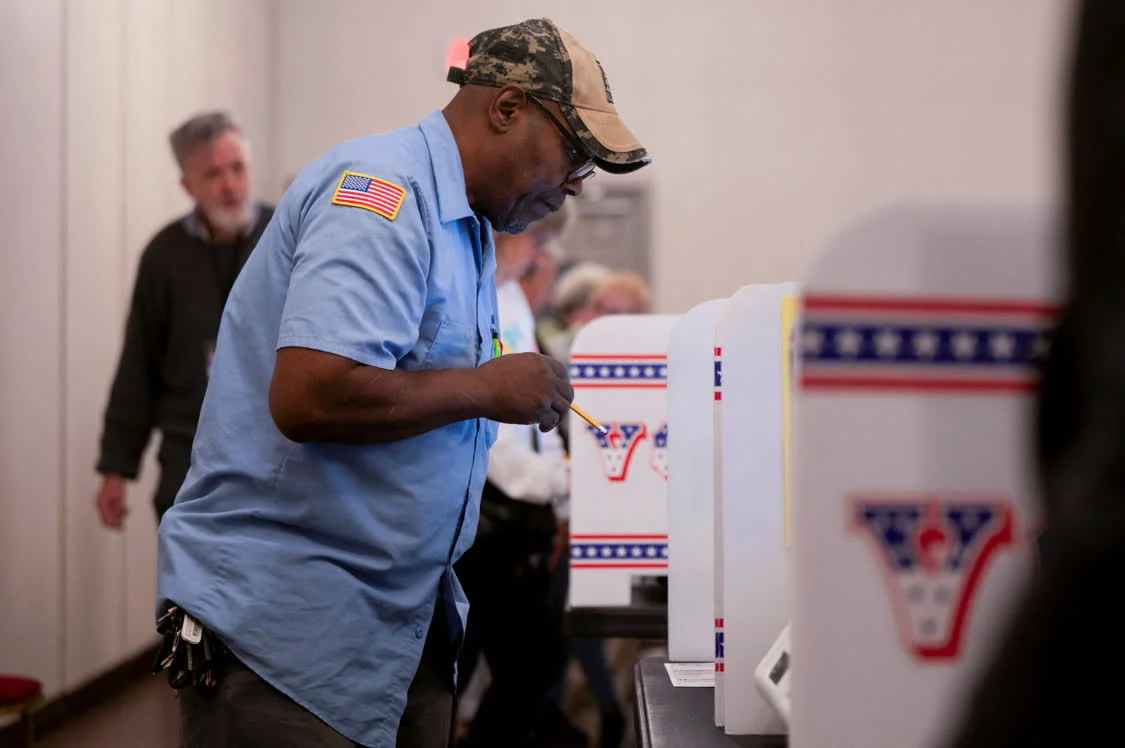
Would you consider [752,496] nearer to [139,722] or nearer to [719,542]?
[719,542]

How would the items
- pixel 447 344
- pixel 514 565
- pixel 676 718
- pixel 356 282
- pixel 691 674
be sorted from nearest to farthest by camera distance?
pixel 356 282, pixel 447 344, pixel 676 718, pixel 691 674, pixel 514 565

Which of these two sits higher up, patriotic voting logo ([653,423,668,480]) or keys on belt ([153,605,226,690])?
patriotic voting logo ([653,423,668,480])

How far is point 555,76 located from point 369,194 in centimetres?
29

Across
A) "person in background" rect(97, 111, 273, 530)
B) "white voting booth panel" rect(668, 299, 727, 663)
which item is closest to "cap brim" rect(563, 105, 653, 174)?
"white voting booth panel" rect(668, 299, 727, 663)

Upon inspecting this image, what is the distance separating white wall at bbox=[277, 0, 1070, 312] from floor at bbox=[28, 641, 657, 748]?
2731 millimetres

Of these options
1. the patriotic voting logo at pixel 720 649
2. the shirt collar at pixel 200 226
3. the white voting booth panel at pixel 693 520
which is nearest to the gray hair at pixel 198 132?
the shirt collar at pixel 200 226

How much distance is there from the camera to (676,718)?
1468 millimetres

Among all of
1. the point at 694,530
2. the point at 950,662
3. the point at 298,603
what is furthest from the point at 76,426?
the point at 950,662

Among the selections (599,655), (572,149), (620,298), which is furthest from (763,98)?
(572,149)

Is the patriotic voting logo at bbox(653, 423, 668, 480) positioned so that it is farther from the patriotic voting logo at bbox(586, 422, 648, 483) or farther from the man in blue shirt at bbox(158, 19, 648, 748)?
the man in blue shirt at bbox(158, 19, 648, 748)

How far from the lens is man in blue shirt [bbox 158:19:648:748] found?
3.99ft

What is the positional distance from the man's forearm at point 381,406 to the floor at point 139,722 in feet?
7.96

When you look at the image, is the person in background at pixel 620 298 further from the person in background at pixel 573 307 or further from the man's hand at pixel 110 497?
the man's hand at pixel 110 497

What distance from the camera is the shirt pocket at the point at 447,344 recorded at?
4.38 ft
